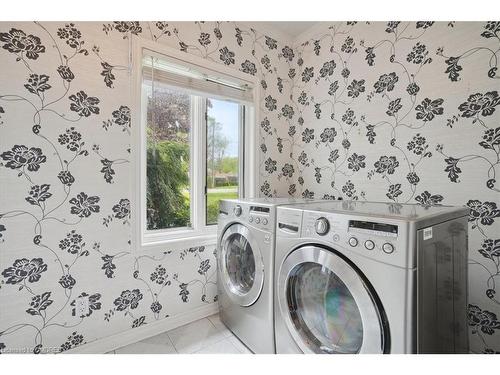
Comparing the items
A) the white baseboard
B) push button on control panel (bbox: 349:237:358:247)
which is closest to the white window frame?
the white baseboard

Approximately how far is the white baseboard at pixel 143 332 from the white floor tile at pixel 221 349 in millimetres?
347

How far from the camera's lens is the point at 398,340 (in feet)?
2.93

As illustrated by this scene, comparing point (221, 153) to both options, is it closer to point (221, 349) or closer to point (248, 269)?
point (248, 269)

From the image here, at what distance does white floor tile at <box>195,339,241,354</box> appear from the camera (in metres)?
1.57

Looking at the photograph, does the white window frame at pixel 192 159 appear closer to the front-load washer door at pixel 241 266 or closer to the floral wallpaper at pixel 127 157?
the floral wallpaper at pixel 127 157

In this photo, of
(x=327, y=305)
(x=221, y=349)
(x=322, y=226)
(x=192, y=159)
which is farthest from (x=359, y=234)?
(x=192, y=159)

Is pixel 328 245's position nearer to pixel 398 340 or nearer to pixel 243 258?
pixel 398 340

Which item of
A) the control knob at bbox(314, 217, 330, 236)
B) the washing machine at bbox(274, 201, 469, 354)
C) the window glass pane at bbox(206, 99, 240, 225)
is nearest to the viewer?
the washing machine at bbox(274, 201, 469, 354)

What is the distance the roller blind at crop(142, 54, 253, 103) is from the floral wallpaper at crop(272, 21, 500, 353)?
Result: 654 mm

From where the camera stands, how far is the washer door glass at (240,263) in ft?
5.28

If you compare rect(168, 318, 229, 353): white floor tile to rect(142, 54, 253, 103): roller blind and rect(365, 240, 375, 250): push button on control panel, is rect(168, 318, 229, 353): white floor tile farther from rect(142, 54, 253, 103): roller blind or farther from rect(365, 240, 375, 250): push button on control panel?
rect(142, 54, 253, 103): roller blind

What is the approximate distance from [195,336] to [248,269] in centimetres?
63
